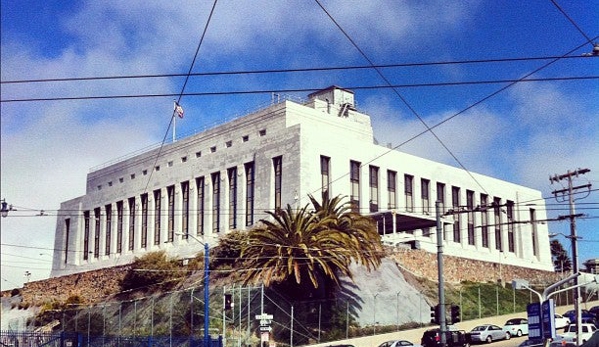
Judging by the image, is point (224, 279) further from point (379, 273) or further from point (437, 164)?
point (437, 164)

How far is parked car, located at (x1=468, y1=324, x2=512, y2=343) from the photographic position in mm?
49344

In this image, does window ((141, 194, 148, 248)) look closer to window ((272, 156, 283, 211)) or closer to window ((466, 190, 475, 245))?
window ((272, 156, 283, 211))

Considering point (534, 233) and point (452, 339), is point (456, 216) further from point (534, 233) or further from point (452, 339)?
point (452, 339)

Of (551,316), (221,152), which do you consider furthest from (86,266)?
(551,316)

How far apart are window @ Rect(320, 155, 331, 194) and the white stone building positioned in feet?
0.37

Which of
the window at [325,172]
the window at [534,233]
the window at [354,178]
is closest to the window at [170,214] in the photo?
the window at [325,172]

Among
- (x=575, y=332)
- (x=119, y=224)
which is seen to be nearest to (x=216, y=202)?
(x=119, y=224)

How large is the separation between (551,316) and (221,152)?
47.1m

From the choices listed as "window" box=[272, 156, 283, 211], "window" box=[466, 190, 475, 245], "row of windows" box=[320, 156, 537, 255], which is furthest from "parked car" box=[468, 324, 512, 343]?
"window" box=[466, 190, 475, 245]

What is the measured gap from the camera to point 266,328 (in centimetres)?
4212

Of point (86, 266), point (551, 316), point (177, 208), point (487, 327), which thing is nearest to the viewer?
point (551, 316)

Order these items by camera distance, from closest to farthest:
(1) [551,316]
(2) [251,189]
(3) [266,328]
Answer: (1) [551,316] < (3) [266,328] < (2) [251,189]

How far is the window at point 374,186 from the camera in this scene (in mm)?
74812

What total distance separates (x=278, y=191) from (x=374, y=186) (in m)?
10.4
